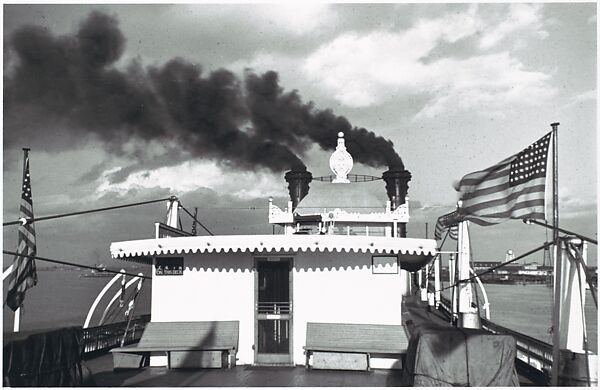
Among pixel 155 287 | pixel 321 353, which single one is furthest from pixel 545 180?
pixel 155 287

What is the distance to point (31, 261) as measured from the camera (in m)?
10.6

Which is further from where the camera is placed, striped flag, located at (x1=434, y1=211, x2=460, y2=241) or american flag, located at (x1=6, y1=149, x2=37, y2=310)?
striped flag, located at (x1=434, y1=211, x2=460, y2=241)

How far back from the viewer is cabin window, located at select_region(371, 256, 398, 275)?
10.9 meters

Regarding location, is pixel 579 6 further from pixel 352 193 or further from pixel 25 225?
pixel 352 193

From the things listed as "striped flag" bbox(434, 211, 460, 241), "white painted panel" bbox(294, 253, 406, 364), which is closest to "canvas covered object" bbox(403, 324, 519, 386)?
"white painted panel" bbox(294, 253, 406, 364)

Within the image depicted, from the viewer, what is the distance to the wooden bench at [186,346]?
1046 cm

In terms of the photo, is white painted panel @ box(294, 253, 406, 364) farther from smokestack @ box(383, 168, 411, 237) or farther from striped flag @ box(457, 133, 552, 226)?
smokestack @ box(383, 168, 411, 237)

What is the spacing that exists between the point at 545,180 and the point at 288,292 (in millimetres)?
5009

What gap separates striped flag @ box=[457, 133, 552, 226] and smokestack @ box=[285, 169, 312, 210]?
1920cm

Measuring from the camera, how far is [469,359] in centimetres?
786

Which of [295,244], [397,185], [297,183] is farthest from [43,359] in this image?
[397,185]

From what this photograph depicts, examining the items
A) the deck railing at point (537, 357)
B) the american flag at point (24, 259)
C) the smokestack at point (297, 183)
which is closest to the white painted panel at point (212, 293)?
the american flag at point (24, 259)

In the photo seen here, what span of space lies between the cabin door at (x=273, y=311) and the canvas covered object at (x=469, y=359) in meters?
3.57

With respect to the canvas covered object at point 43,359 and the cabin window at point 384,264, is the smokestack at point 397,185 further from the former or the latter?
the canvas covered object at point 43,359
